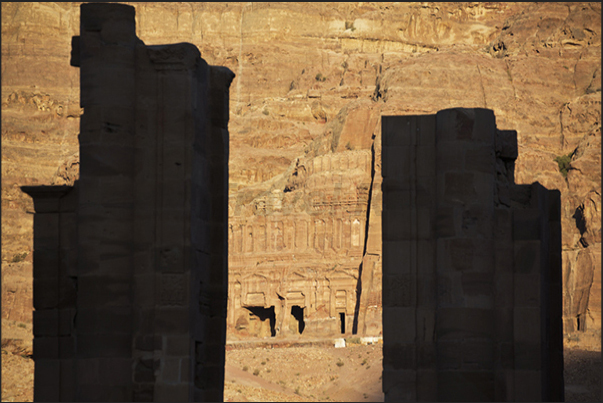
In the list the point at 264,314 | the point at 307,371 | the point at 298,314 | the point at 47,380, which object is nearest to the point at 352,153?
the point at 298,314

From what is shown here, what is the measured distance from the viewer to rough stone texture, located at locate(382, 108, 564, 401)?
1755 centimetres

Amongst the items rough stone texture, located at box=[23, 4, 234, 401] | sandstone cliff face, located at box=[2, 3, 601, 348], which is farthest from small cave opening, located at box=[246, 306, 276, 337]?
rough stone texture, located at box=[23, 4, 234, 401]

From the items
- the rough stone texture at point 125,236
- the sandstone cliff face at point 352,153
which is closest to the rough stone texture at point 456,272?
the rough stone texture at point 125,236

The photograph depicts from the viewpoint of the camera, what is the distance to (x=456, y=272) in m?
17.6

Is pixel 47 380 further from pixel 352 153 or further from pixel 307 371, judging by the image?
pixel 352 153

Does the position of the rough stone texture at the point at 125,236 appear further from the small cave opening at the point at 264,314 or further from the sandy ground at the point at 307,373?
the small cave opening at the point at 264,314

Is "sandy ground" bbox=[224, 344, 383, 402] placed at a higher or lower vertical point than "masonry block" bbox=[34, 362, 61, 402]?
lower

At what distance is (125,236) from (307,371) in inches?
1235

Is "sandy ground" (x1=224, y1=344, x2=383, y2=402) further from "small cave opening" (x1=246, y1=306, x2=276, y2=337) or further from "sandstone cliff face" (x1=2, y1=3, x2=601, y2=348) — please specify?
"small cave opening" (x1=246, y1=306, x2=276, y2=337)

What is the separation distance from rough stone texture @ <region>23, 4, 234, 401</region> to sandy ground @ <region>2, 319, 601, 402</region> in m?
18.1

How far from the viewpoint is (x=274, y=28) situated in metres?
146

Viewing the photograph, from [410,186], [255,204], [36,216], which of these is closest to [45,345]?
[36,216]

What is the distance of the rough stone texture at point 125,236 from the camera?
677 inches

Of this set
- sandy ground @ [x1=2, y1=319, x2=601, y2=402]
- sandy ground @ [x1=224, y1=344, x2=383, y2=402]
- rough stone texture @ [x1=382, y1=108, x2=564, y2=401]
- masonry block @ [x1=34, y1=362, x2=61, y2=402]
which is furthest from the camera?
sandy ground @ [x1=224, y1=344, x2=383, y2=402]
